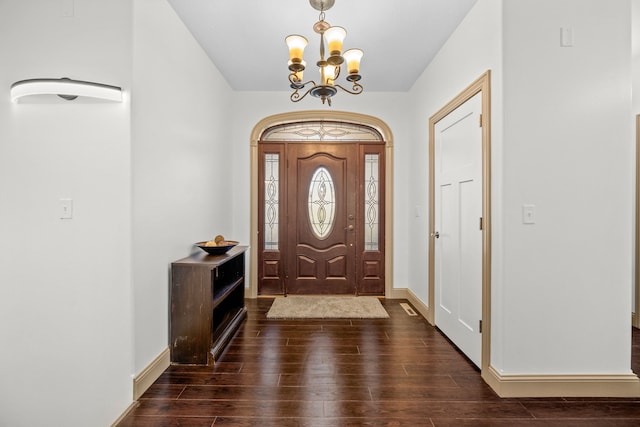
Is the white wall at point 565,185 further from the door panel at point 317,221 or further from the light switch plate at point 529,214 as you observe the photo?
the door panel at point 317,221

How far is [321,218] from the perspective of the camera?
14.5 feet

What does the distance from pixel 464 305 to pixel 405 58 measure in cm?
255

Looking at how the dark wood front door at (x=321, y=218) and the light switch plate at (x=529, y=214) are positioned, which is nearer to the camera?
the light switch plate at (x=529, y=214)

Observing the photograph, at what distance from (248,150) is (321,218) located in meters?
1.37

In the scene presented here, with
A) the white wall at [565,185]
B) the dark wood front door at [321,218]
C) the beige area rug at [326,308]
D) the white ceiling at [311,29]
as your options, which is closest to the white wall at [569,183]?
the white wall at [565,185]

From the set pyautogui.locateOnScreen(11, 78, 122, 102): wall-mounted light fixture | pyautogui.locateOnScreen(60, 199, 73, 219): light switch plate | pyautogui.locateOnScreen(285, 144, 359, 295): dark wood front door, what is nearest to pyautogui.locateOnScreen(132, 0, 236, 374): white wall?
pyautogui.locateOnScreen(11, 78, 122, 102): wall-mounted light fixture

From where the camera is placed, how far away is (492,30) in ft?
7.09

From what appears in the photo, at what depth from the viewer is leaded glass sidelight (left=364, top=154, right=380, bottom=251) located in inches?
175

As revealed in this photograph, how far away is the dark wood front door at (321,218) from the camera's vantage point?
439 cm

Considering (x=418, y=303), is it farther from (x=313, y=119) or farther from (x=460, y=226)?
(x=313, y=119)

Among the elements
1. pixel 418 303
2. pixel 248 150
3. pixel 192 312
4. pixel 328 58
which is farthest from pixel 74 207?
pixel 418 303

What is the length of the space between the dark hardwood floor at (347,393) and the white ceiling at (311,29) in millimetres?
2812

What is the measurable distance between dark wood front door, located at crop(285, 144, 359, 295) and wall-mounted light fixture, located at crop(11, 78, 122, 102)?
2667mm

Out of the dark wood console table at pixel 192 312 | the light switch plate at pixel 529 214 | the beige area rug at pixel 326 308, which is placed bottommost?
the beige area rug at pixel 326 308
